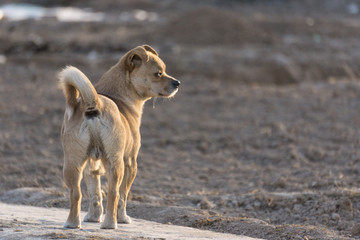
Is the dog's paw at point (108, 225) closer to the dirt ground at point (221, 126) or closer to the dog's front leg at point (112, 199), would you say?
the dog's front leg at point (112, 199)

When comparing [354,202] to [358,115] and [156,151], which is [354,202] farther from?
[358,115]

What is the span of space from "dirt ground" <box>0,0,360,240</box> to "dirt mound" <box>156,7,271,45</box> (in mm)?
54

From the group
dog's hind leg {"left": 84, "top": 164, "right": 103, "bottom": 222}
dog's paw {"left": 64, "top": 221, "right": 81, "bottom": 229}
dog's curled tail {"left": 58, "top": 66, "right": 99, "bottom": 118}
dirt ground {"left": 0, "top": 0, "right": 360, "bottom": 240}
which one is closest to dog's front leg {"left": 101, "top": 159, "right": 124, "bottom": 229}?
dog's paw {"left": 64, "top": 221, "right": 81, "bottom": 229}

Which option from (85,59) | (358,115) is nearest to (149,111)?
(358,115)

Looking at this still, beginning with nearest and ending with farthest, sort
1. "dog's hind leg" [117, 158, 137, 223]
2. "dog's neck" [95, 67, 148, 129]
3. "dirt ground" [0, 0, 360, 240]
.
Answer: "dog's hind leg" [117, 158, 137, 223] < "dog's neck" [95, 67, 148, 129] < "dirt ground" [0, 0, 360, 240]

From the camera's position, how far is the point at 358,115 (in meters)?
16.2

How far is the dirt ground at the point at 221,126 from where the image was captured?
895cm

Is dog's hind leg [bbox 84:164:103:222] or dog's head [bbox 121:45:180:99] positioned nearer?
dog's hind leg [bbox 84:164:103:222]

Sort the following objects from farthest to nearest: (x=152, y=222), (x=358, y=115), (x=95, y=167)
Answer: (x=358, y=115), (x=152, y=222), (x=95, y=167)

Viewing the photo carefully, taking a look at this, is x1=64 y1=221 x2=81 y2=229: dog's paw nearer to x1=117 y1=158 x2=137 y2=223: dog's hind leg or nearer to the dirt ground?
x1=117 y1=158 x2=137 y2=223: dog's hind leg

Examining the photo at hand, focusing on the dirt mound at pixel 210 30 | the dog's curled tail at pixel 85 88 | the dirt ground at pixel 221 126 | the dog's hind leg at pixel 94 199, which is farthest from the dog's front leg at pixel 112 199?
the dirt mound at pixel 210 30

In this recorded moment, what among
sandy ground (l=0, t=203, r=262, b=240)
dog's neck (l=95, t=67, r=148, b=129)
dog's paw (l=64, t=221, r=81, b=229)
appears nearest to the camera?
sandy ground (l=0, t=203, r=262, b=240)

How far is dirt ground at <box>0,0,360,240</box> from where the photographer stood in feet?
29.3

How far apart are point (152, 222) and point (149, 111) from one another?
9688 millimetres
